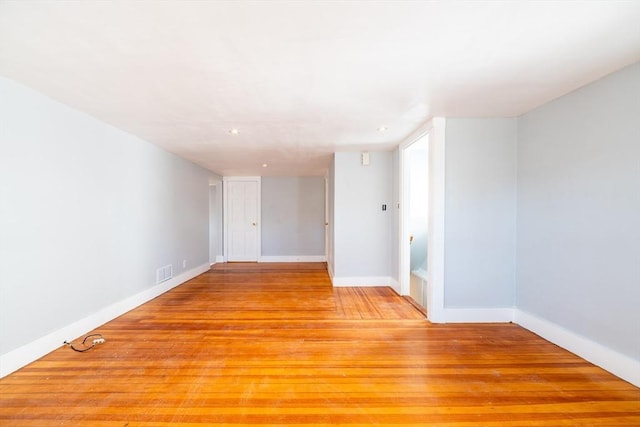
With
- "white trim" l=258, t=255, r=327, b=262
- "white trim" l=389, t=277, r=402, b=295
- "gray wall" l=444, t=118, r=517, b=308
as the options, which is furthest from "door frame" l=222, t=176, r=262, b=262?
"gray wall" l=444, t=118, r=517, b=308

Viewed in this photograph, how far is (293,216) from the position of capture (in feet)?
22.1

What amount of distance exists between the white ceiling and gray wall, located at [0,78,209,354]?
28 centimetres

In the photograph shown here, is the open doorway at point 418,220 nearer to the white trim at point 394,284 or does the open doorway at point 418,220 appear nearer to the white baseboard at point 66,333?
the white trim at point 394,284

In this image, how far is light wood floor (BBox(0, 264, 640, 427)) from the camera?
1570 mm

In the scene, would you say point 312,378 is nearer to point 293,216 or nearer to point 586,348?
point 586,348

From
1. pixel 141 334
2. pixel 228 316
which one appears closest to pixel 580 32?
pixel 228 316

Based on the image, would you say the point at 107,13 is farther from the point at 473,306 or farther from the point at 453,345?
the point at 473,306

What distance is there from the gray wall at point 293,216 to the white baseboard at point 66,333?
311cm

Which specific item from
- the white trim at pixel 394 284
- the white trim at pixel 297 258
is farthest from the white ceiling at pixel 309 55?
the white trim at pixel 297 258

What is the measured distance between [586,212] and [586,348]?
110 cm

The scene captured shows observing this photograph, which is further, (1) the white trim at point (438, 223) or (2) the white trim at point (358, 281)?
(2) the white trim at point (358, 281)

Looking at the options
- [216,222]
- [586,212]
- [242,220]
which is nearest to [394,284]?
[586,212]

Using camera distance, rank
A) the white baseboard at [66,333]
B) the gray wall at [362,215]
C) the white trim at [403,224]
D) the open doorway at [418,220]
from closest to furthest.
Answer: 1. the white baseboard at [66,333]
2. the white trim at [403,224]
3. the gray wall at [362,215]
4. the open doorway at [418,220]

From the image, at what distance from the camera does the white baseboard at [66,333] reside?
6.42 feet
